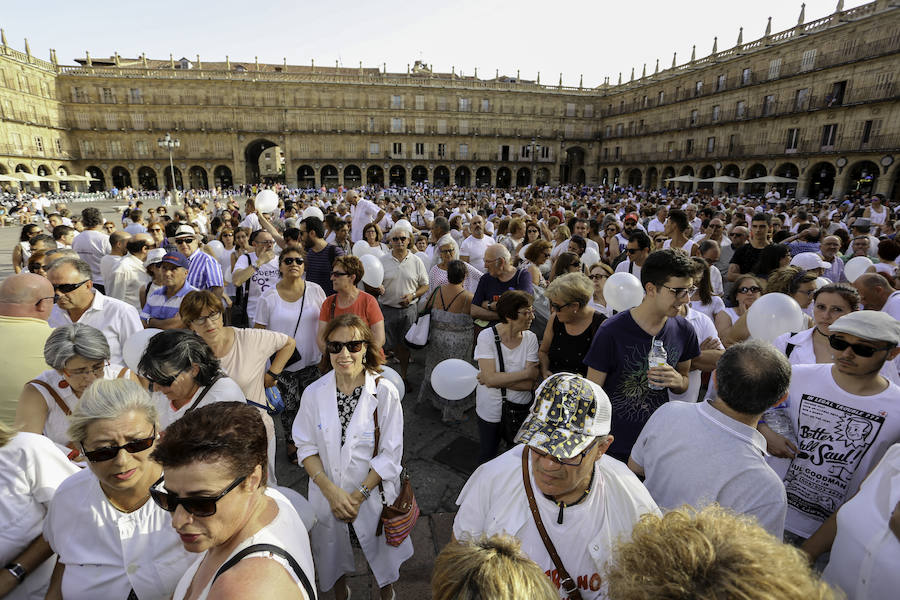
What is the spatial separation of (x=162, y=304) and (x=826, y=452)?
4.35 meters

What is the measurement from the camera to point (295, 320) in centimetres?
340

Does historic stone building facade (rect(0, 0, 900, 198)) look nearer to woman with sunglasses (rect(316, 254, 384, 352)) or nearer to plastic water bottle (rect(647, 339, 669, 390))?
plastic water bottle (rect(647, 339, 669, 390))

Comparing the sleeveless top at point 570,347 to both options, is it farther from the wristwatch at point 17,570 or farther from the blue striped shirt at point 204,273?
the blue striped shirt at point 204,273

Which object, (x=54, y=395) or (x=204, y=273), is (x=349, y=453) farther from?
(x=204, y=273)

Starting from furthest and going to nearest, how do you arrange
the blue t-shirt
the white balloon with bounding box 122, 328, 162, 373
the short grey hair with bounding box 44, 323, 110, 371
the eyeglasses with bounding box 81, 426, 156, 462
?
the white balloon with bounding box 122, 328, 162, 373
the blue t-shirt
the short grey hair with bounding box 44, 323, 110, 371
the eyeglasses with bounding box 81, 426, 156, 462

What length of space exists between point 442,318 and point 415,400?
1.02m

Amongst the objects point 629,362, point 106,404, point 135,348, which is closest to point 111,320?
point 135,348

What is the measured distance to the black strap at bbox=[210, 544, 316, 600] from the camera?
1.14 m

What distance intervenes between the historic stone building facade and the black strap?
30.7 metres

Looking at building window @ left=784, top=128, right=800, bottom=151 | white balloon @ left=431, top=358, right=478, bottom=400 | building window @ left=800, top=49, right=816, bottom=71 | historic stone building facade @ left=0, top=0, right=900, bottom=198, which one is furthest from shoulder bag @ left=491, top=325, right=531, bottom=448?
building window @ left=800, top=49, right=816, bottom=71

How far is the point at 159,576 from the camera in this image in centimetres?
153

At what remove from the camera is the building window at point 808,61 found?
24.8 metres

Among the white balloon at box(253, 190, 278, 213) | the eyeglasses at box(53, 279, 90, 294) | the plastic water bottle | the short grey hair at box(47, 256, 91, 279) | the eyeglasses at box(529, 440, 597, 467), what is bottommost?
the eyeglasses at box(529, 440, 597, 467)

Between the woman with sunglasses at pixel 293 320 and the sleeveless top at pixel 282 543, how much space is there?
2.08 meters
